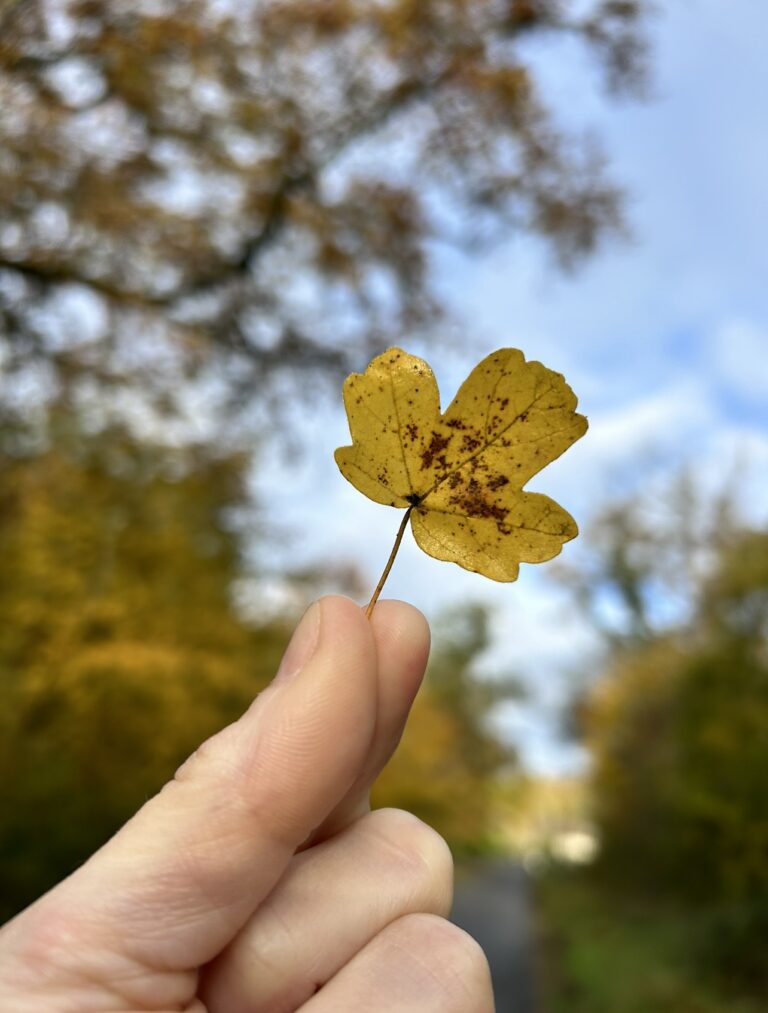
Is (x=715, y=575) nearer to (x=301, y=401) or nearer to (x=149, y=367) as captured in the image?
(x=301, y=401)

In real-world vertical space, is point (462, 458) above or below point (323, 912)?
above

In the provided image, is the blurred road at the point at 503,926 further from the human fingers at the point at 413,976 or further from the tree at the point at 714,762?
the human fingers at the point at 413,976

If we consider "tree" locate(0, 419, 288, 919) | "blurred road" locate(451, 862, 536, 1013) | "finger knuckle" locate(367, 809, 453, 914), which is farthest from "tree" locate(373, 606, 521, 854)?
"finger knuckle" locate(367, 809, 453, 914)

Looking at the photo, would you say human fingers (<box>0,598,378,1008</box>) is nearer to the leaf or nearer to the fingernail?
the fingernail

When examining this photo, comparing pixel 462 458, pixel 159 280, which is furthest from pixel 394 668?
pixel 159 280

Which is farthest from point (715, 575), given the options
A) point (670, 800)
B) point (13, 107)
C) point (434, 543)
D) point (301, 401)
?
point (434, 543)

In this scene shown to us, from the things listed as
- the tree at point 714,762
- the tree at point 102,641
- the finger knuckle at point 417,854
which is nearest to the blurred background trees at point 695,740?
the tree at point 714,762

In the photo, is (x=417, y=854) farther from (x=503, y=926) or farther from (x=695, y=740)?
(x=503, y=926)

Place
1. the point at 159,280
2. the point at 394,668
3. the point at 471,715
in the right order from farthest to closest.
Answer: the point at 471,715 < the point at 159,280 < the point at 394,668
